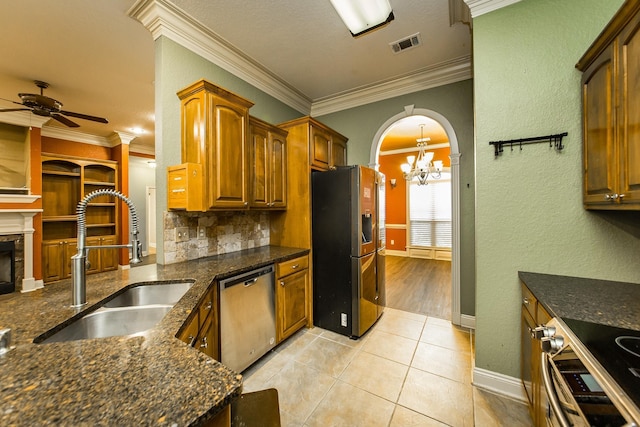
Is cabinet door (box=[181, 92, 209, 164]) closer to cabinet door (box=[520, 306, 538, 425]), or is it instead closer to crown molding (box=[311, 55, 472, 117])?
crown molding (box=[311, 55, 472, 117])

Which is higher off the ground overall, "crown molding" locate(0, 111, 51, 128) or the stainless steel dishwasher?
"crown molding" locate(0, 111, 51, 128)

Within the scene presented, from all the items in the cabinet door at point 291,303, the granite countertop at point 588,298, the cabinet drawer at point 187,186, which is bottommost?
the cabinet door at point 291,303

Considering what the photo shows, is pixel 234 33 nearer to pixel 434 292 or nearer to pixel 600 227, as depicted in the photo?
pixel 600 227

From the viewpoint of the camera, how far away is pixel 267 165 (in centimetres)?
270

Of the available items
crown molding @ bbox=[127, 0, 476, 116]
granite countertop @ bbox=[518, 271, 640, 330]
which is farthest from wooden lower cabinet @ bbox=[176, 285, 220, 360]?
crown molding @ bbox=[127, 0, 476, 116]

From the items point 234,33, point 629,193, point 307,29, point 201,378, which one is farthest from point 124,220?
point 629,193

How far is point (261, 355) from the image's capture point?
7.08 ft

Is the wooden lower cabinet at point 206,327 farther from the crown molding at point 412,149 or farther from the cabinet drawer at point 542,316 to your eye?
the crown molding at point 412,149

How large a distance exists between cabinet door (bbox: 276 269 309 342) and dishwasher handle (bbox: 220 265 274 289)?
0.23 meters

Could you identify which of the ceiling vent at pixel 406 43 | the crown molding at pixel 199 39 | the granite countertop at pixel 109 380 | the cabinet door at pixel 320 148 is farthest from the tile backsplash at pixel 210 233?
the ceiling vent at pixel 406 43

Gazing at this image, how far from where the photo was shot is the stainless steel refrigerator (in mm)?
2545

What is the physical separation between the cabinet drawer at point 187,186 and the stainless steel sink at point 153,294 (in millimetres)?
619

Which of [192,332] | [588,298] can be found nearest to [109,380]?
[192,332]

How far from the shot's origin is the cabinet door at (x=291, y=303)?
2.37 meters
